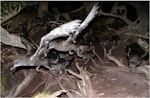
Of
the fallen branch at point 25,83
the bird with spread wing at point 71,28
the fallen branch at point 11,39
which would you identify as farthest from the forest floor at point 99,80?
the bird with spread wing at point 71,28

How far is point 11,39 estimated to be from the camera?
3141mm

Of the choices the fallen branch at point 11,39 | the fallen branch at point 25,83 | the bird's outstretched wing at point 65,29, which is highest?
the bird's outstretched wing at point 65,29

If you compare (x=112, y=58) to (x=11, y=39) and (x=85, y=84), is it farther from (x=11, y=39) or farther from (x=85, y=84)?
(x=11, y=39)

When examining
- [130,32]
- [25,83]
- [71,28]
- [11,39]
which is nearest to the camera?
[71,28]

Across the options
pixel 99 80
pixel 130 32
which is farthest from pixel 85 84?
pixel 130 32

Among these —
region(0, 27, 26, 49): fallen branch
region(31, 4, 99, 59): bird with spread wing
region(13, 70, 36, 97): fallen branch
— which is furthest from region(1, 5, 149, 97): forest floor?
region(31, 4, 99, 59): bird with spread wing

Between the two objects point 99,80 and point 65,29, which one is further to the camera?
point 99,80

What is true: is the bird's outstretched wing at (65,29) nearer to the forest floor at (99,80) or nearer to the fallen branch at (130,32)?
the forest floor at (99,80)

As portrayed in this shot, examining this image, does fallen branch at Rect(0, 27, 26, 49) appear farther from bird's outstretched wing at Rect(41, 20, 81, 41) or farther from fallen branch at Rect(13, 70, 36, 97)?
bird's outstretched wing at Rect(41, 20, 81, 41)

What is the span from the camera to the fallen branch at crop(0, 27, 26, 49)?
3.07 m

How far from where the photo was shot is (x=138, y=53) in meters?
2.67

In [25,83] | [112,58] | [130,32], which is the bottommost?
[25,83]

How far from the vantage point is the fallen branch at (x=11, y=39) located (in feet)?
10.1

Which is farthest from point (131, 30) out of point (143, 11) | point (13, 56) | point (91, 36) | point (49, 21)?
point (13, 56)
